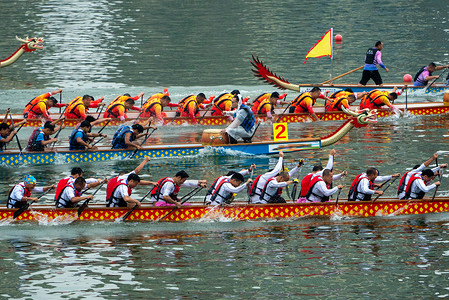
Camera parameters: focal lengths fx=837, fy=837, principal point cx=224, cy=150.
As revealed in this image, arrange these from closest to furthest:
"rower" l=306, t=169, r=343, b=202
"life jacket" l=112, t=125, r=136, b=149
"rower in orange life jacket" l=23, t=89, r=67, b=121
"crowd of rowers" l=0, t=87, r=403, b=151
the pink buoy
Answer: "rower" l=306, t=169, r=343, b=202 < "life jacket" l=112, t=125, r=136, b=149 < "rower in orange life jacket" l=23, t=89, r=67, b=121 < "crowd of rowers" l=0, t=87, r=403, b=151 < the pink buoy

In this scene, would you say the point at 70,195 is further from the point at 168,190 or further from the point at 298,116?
the point at 298,116

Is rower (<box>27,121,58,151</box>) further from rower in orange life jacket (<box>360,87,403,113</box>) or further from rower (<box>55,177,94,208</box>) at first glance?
rower in orange life jacket (<box>360,87,403,113</box>)

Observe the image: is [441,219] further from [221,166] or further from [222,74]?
[222,74]

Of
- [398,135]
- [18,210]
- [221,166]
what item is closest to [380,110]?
[398,135]

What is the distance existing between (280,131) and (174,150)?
3.22 metres

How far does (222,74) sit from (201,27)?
13.2m

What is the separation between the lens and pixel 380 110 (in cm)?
3002

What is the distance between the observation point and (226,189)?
19047 millimetres

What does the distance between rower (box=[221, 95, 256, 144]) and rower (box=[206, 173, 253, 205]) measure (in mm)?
5886

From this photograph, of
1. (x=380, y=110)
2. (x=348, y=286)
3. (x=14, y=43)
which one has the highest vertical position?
(x=14, y=43)

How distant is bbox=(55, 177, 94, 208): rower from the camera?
18.7 m

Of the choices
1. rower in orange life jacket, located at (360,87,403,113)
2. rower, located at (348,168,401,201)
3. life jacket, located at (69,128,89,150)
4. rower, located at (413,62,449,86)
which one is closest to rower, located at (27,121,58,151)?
life jacket, located at (69,128,89,150)

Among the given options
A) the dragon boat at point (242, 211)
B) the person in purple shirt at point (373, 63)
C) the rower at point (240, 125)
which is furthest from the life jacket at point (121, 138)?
the person in purple shirt at point (373, 63)

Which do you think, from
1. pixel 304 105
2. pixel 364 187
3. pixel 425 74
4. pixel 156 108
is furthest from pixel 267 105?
pixel 364 187
